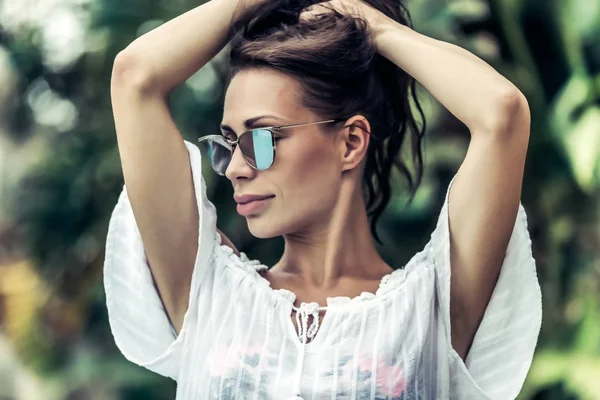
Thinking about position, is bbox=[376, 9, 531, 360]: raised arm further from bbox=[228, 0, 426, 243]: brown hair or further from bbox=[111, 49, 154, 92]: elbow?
bbox=[111, 49, 154, 92]: elbow

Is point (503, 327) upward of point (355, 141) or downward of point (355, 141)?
downward

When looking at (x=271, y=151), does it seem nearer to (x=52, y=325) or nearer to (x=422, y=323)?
(x=422, y=323)

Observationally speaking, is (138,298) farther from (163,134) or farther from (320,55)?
(320,55)

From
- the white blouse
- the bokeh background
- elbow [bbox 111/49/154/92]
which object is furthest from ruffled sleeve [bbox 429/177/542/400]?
the bokeh background

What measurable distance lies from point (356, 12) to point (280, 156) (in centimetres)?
19

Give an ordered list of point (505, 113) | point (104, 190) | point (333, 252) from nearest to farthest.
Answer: point (505, 113)
point (333, 252)
point (104, 190)

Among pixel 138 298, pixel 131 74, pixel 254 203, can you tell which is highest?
pixel 131 74

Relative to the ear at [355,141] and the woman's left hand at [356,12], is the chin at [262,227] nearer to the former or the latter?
the ear at [355,141]

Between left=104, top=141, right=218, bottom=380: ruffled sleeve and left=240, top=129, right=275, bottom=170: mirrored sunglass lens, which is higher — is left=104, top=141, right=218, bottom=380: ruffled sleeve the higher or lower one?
the lower one

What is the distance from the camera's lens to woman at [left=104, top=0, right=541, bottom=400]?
86 cm

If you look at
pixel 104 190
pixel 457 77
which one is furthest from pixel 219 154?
pixel 104 190

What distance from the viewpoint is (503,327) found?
92 centimetres

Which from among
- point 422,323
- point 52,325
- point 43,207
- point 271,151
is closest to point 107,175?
point 43,207

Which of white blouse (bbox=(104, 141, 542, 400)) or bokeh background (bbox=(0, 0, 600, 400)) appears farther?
bokeh background (bbox=(0, 0, 600, 400))
